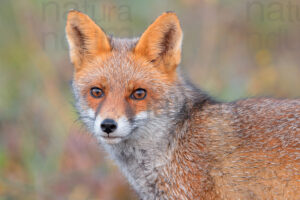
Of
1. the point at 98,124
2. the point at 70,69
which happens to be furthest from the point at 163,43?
the point at 70,69

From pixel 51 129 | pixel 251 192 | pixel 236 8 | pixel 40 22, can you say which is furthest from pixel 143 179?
pixel 236 8

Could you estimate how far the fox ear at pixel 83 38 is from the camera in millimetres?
→ 5293

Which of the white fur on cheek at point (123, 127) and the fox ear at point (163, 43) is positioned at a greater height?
the fox ear at point (163, 43)

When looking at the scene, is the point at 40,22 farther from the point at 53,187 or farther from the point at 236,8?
the point at 236,8

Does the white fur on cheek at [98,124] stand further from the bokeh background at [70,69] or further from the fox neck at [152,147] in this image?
the bokeh background at [70,69]

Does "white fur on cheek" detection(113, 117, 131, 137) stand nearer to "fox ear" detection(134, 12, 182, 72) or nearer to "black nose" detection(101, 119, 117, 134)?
"black nose" detection(101, 119, 117, 134)

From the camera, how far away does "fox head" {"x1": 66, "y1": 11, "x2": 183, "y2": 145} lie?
15.8 feet

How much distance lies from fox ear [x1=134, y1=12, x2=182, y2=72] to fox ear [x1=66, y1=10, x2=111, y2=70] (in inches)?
19.0

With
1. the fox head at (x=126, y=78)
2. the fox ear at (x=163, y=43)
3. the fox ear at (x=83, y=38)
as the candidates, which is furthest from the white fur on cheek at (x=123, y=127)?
the fox ear at (x=83, y=38)

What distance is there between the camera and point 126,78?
5.07 m

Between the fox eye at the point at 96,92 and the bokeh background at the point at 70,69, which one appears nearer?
the fox eye at the point at 96,92

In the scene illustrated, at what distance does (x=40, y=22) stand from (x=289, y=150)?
7.60 meters

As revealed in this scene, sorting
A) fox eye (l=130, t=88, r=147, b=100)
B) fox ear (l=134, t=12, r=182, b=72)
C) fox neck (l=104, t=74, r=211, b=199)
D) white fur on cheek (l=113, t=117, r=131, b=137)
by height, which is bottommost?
fox neck (l=104, t=74, r=211, b=199)

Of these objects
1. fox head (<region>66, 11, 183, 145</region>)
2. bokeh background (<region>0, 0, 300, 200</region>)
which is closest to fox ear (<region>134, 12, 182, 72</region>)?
fox head (<region>66, 11, 183, 145</region>)
